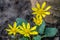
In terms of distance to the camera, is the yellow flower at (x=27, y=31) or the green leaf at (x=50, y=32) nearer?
the yellow flower at (x=27, y=31)

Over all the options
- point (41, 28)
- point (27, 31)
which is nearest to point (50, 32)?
point (41, 28)

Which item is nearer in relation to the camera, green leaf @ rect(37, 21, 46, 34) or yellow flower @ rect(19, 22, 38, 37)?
yellow flower @ rect(19, 22, 38, 37)

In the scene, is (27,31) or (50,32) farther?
(50,32)

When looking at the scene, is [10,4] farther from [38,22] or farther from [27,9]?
[38,22]

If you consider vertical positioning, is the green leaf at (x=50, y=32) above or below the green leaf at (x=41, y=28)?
below

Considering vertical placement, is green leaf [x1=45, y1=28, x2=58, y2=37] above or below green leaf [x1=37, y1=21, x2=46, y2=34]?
below

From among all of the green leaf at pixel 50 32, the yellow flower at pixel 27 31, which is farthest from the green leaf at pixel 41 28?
the yellow flower at pixel 27 31

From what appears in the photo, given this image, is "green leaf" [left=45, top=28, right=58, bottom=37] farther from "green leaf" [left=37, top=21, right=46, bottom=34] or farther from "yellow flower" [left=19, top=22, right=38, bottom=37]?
"yellow flower" [left=19, top=22, right=38, bottom=37]

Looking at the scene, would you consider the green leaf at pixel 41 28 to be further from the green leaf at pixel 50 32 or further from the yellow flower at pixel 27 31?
the yellow flower at pixel 27 31

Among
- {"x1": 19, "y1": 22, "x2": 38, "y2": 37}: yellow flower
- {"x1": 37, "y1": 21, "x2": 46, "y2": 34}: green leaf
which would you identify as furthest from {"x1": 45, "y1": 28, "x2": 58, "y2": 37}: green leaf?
→ {"x1": 19, "y1": 22, "x2": 38, "y2": 37}: yellow flower

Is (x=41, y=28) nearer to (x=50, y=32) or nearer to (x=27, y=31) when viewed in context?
(x=50, y=32)

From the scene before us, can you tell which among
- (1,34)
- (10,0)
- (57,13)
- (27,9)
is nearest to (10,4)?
(10,0)
